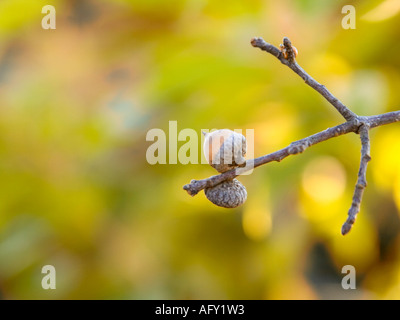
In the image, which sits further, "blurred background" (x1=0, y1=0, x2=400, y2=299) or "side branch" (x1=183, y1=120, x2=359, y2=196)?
"blurred background" (x1=0, y1=0, x2=400, y2=299)

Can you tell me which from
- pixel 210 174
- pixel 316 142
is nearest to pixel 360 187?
pixel 316 142

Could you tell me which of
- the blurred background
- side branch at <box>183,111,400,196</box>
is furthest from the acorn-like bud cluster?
the blurred background

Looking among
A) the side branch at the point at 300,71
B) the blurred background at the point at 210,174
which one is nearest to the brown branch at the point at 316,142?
the side branch at the point at 300,71

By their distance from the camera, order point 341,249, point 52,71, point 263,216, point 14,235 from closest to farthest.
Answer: point 263,216, point 341,249, point 14,235, point 52,71

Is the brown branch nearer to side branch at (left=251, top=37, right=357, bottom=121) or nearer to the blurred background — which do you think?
side branch at (left=251, top=37, right=357, bottom=121)

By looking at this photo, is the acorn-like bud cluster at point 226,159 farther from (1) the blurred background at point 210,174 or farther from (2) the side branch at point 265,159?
(1) the blurred background at point 210,174

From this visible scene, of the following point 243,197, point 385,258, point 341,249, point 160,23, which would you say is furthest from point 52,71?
point 243,197

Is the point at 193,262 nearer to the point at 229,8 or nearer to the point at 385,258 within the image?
the point at 385,258

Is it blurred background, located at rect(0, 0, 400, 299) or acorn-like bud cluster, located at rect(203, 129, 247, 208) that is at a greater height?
blurred background, located at rect(0, 0, 400, 299)
